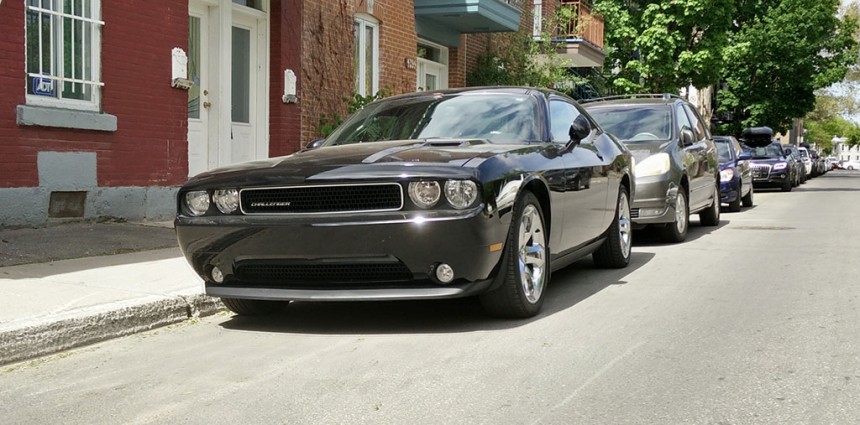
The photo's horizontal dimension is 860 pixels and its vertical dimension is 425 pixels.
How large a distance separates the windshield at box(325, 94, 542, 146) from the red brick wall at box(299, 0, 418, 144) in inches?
244

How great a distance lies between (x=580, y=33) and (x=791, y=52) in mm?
12698

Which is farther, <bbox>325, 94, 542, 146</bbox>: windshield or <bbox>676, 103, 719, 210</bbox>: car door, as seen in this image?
<bbox>676, 103, 719, 210</bbox>: car door

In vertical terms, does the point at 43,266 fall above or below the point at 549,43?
below

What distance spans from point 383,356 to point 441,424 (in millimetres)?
1224

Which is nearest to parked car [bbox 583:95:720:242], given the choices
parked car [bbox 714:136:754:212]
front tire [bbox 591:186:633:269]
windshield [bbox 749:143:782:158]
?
front tire [bbox 591:186:633:269]

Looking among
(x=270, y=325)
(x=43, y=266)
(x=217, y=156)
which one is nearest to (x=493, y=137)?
(x=270, y=325)

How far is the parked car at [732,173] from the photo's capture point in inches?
629

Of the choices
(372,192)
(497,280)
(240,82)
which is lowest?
(497,280)

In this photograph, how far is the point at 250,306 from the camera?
6.07 meters

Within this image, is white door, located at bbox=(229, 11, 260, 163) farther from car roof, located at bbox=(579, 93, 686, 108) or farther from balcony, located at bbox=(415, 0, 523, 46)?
balcony, located at bbox=(415, 0, 523, 46)

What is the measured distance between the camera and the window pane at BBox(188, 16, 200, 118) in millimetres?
11533

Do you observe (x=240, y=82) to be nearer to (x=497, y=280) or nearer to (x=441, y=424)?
(x=497, y=280)

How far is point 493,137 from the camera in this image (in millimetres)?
6473

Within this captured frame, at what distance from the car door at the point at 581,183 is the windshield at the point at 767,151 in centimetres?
2149
